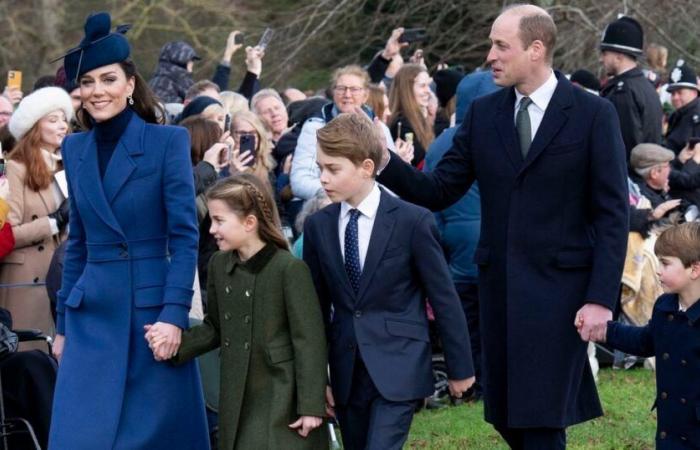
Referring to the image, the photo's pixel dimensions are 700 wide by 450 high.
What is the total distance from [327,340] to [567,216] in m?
1.13

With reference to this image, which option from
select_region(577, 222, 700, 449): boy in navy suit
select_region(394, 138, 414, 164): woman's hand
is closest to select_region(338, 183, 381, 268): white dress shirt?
select_region(577, 222, 700, 449): boy in navy suit

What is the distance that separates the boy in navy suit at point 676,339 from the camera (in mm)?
5609

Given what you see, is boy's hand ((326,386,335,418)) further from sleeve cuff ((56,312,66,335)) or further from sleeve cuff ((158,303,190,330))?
sleeve cuff ((56,312,66,335))

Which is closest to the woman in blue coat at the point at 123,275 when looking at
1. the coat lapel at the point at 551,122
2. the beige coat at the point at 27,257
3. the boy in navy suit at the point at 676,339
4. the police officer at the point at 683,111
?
the coat lapel at the point at 551,122

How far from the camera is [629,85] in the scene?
11484 mm

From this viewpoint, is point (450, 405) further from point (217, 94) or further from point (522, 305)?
point (522, 305)

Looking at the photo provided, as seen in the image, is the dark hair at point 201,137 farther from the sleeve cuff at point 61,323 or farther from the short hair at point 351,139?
the short hair at point 351,139

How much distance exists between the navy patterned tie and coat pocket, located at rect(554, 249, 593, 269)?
2.69 ft

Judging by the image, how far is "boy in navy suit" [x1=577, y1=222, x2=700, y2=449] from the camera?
18.4 feet

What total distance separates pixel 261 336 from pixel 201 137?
3.03 m

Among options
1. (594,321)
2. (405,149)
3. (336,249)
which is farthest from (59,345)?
(405,149)

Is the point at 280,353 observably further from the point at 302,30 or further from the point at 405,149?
the point at 302,30

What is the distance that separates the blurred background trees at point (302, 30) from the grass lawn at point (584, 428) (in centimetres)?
1090

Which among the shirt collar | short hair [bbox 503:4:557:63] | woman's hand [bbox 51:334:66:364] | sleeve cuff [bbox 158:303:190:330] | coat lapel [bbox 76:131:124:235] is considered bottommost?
woman's hand [bbox 51:334:66:364]
